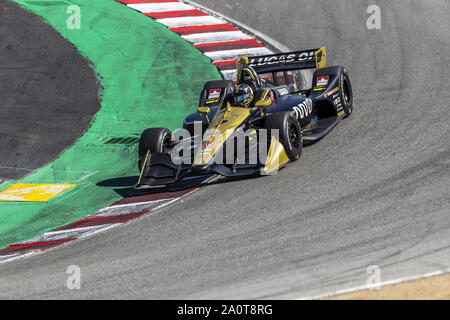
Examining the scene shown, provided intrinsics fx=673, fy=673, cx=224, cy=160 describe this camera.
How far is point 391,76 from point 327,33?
344 cm

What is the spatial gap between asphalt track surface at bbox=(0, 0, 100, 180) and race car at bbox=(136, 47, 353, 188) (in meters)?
2.74

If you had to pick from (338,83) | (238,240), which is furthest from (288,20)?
(238,240)

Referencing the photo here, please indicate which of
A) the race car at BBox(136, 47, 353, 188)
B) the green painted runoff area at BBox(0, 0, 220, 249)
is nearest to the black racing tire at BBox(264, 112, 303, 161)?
the race car at BBox(136, 47, 353, 188)

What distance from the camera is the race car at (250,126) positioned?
10312 millimetres

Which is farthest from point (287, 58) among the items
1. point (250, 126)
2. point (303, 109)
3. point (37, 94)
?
point (37, 94)

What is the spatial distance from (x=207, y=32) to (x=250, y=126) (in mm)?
7536

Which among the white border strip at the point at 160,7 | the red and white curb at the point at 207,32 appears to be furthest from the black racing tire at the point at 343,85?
the white border strip at the point at 160,7

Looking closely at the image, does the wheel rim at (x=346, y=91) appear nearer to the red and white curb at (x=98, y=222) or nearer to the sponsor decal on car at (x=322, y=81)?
the sponsor decal on car at (x=322, y=81)

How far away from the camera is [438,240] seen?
732 cm

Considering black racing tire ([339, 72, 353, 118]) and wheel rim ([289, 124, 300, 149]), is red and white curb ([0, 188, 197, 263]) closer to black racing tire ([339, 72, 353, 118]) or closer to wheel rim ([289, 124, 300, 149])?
wheel rim ([289, 124, 300, 149])

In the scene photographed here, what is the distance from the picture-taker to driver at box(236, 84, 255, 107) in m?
11.2

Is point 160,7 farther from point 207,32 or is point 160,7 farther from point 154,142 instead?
point 154,142

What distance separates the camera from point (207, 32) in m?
17.9

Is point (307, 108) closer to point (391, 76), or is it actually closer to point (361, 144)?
point (361, 144)
